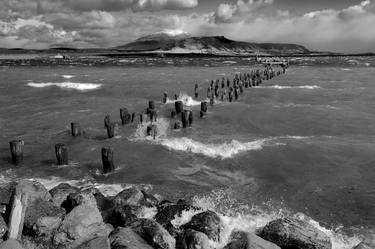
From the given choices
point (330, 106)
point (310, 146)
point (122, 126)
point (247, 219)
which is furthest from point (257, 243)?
point (330, 106)

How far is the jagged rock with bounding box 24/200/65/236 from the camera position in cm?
1010

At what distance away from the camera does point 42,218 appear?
10336 mm

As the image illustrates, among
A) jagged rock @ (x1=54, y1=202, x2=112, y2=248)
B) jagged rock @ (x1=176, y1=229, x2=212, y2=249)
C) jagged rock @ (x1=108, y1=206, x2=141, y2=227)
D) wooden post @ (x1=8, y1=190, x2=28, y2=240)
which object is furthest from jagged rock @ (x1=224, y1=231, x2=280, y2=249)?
wooden post @ (x1=8, y1=190, x2=28, y2=240)

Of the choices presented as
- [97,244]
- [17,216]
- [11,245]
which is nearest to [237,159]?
[97,244]

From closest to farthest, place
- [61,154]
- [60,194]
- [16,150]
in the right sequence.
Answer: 1. [60,194]
2. [61,154]
3. [16,150]

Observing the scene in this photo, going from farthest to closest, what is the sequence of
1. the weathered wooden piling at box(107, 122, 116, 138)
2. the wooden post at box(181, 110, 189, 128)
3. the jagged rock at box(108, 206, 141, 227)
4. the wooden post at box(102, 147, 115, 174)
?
the wooden post at box(181, 110, 189, 128) < the weathered wooden piling at box(107, 122, 116, 138) < the wooden post at box(102, 147, 115, 174) < the jagged rock at box(108, 206, 141, 227)

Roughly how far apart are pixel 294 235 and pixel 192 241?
256cm

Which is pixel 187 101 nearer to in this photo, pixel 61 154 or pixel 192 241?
pixel 61 154

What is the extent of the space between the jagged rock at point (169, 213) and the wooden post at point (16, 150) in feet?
27.6

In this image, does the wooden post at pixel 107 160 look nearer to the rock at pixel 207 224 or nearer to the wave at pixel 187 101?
the rock at pixel 207 224

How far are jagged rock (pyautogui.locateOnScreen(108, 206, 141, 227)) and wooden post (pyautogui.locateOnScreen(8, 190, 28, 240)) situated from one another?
2412 mm

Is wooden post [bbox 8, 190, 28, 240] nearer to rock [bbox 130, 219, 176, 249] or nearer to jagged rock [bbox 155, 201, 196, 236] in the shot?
rock [bbox 130, 219, 176, 249]

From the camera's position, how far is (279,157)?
59.5ft

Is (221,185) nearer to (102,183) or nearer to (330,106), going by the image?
(102,183)
